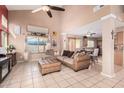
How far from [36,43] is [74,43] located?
394 cm

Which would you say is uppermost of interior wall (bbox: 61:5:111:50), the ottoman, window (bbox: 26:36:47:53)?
interior wall (bbox: 61:5:111:50)

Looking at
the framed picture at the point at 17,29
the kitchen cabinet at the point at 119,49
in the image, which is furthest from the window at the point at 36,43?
the kitchen cabinet at the point at 119,49

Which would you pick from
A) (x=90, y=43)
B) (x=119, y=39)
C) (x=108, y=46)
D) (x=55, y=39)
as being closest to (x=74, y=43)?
(x=55, y=39)

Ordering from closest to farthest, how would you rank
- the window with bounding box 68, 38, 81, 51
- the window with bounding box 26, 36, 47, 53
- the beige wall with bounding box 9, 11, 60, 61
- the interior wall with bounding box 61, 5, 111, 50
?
the interior wall with bounding box 61, 5, 111, 50 < the beige wall with bounding box 9, 11, 60, 61 < the window with bounding box 26, 36, 47, 53 < the window with bounding box 68, 38, 81, 51

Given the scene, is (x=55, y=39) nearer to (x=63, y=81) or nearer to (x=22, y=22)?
(x=22, y=22)

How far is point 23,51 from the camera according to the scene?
6.24 meters

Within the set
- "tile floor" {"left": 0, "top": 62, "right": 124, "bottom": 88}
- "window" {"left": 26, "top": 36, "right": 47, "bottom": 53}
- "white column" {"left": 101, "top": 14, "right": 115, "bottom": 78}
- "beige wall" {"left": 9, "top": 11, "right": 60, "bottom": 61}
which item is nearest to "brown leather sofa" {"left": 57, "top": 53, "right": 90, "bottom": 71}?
"tile floor" {"left": 0, "top": 62, "right": 124, "bottom": 88}

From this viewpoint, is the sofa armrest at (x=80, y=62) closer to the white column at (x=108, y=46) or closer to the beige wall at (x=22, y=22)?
the white column at (x=108, y=46)

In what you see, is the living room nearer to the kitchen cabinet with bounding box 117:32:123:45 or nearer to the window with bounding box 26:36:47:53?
the window with bounding box 26:36:47:53

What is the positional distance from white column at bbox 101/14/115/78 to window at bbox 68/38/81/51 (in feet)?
16.2

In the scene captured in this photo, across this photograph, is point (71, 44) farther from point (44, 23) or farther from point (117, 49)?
point (117, 49)

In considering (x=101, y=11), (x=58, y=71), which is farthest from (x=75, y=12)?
(x=58, y=71)

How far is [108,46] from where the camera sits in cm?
333

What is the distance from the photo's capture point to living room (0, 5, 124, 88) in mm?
3486
